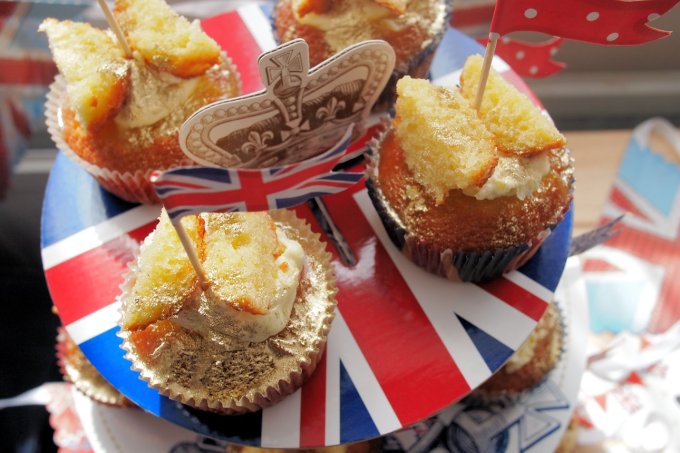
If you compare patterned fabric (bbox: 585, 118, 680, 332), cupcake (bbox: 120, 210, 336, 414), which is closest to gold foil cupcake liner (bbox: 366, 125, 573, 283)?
cupcake (bbox: 120, 210, 336, 414)

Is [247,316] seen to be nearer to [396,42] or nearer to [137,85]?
[137,85]

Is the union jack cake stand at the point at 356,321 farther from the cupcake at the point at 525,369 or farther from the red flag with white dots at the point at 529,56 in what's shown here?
the red flag with white dots at the point at 529,56

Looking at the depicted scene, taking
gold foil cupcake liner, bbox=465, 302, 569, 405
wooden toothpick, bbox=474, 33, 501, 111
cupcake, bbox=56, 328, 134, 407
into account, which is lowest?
gold foil cupcake liner, bbox=465, 302, 569, 405

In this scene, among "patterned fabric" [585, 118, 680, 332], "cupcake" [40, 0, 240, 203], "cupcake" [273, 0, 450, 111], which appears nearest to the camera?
"cupcake" [40, 0, 240, 203]

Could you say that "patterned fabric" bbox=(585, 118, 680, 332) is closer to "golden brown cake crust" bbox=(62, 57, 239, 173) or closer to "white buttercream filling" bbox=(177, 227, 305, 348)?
"white buttercream filling" bbox=(177, 227, 305, 348)

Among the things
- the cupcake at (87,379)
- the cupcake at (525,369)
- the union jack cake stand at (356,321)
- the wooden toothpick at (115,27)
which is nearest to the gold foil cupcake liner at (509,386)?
the cupcake at (525,369)
